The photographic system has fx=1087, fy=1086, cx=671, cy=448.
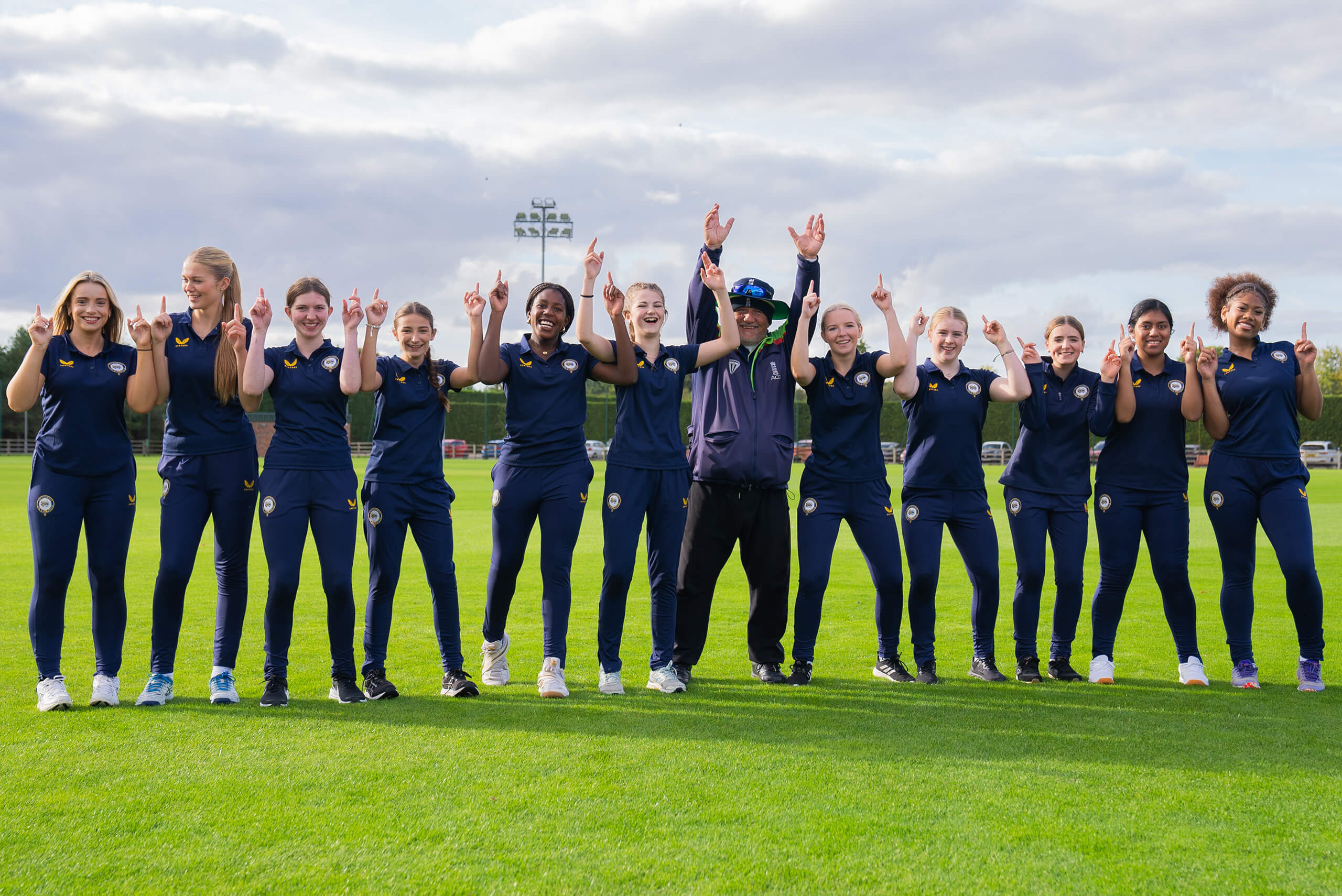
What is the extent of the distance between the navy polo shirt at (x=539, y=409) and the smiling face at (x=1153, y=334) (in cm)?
307

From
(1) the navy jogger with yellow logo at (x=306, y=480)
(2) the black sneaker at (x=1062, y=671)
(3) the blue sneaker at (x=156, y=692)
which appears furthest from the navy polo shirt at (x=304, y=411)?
(2) the black sneaker at (x=1062, y=671)

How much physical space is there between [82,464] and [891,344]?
12.9ft

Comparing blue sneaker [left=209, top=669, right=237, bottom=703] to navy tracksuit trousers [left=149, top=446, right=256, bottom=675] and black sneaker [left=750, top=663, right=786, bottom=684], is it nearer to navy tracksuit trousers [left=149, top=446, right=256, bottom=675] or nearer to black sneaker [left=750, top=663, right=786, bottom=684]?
navy tracksuit trousers [left=149, top=446, right=256, bottom=675]

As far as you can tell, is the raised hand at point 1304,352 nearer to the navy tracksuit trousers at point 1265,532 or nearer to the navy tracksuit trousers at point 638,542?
the navy tracksuit trousers at point 1265,532

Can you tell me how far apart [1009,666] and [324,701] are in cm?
375

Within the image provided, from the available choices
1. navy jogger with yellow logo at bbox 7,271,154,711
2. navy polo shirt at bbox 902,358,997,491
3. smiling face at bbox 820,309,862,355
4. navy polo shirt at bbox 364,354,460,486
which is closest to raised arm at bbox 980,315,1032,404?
navy polo shirt at bbox 902,358,997,491

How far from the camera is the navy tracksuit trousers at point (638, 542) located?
18.1 ft

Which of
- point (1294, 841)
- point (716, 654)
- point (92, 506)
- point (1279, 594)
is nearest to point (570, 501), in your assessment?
point (716, 654)

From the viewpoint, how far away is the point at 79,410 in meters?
5.01

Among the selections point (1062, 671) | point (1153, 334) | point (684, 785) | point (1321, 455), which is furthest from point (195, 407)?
point (1321, 455)

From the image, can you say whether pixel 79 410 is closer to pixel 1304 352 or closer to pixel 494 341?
pixel 494 341

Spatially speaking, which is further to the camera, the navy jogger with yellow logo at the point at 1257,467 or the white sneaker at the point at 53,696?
the navy jogger with yellow logo at the point at 1257,467

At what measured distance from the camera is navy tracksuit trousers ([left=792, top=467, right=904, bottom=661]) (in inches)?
226

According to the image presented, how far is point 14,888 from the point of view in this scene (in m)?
2.95
